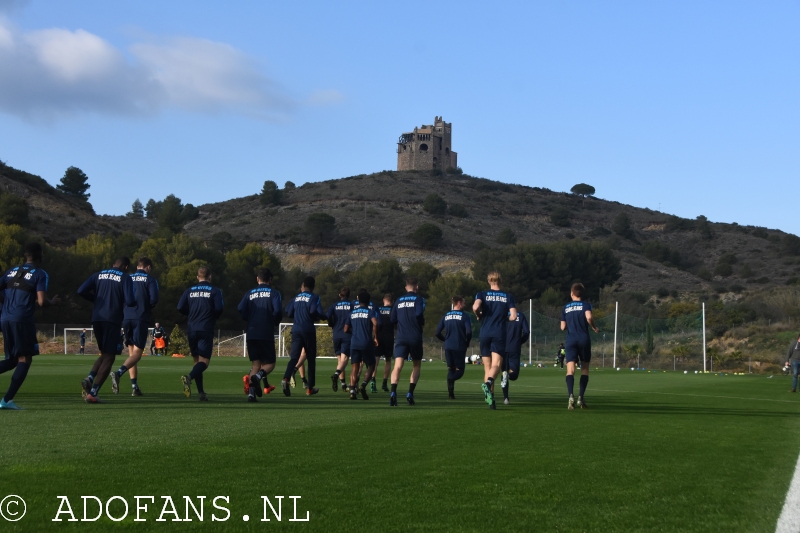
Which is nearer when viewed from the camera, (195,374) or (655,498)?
(655,498)

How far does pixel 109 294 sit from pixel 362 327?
4.17 metres

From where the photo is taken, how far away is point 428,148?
181 m

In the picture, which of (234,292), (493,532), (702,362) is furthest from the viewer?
(234,292)

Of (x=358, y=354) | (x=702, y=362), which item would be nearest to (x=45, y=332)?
(x=702, y=362)

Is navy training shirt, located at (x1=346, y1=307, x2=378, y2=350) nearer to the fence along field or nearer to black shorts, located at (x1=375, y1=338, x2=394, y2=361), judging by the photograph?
black shorts, located at (x1=375, y1=338, x2=394, y2=361)

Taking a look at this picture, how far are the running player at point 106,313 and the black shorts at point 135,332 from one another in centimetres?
86

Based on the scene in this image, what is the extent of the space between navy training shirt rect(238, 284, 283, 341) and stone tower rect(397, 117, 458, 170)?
513 feet

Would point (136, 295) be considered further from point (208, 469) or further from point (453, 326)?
point (208, 469)

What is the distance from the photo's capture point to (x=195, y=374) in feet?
43.9

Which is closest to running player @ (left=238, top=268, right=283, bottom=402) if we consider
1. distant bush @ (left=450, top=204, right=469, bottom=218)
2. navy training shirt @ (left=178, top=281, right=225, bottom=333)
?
navy training shirt @ (left=178, top=281, right=225, bottom=333)

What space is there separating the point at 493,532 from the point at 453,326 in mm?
10022

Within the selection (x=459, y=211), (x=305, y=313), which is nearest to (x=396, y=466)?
(x=305, y=313)

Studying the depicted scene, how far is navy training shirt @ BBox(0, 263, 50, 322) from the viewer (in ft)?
37.0

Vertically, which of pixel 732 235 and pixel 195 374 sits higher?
pixel 732 235
